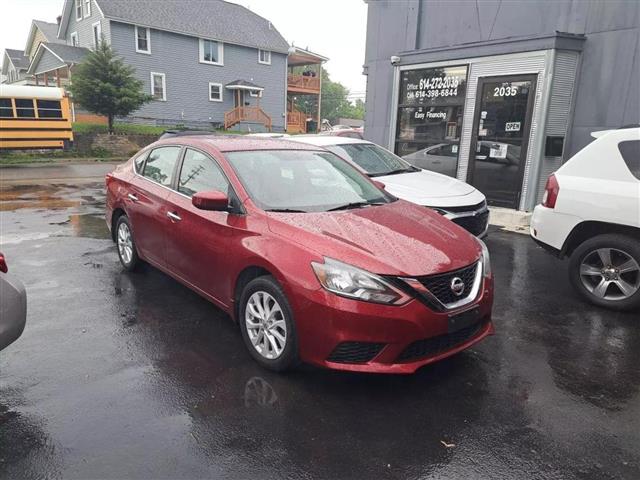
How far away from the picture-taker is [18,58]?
46.0 m

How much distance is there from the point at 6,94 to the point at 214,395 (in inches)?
726

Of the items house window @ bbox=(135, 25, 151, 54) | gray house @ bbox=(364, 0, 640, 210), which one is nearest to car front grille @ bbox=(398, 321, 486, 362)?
gray house @ bbox=(364, 0, 640, 210)

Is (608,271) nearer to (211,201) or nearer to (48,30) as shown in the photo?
(211,201)

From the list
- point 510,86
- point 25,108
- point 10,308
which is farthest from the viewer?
point 25,108

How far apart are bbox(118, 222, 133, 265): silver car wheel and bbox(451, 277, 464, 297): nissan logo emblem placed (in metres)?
3.80

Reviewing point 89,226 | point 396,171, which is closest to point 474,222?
point 396,171

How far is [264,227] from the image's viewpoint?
11.9 ft

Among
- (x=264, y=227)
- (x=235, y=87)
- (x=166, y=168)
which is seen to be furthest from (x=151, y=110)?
(x=264, y=227)

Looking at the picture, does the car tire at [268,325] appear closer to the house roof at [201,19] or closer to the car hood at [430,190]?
the car hood at [430,190]


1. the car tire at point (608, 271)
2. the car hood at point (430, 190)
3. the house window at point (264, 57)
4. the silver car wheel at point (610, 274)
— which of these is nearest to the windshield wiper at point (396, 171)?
the car hood at point (430, 190)

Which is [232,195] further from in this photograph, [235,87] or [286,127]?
[286,127]

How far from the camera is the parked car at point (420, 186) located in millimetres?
6277

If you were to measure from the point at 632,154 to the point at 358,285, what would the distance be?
3526 millimetres

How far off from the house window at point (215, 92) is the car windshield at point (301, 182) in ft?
96.3
